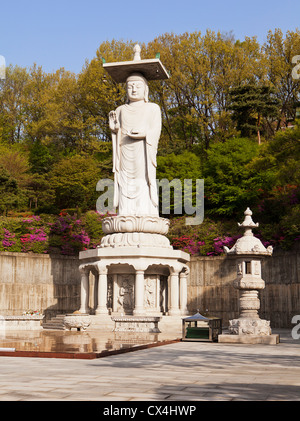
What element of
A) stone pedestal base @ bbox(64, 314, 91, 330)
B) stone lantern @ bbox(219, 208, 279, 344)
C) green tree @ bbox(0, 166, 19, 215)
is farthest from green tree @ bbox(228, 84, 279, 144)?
stone pedestal base @ bbox(64, 314, 91, 330)

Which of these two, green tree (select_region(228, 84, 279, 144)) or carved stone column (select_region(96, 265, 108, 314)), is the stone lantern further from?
green tree (select_region(228, 84, 279, 144))

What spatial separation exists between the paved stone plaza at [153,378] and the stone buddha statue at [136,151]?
13.8 metres

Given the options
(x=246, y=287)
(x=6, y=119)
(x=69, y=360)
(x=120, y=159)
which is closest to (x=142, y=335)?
(x=246, y=287)

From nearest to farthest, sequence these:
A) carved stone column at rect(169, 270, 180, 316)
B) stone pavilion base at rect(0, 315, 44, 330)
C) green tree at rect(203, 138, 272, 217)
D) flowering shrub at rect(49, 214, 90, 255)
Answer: stone pavilion base at rect(0, 315, 44, 330) → carved stone column at rect(169, 270, 180, 316) → flowering shrub at rect(49, 214, 90, 255) → green tree at rect(203, 138, 272, 217)

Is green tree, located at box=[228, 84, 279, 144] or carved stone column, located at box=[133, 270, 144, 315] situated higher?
green tree, located at box=[228, 84, 279, 144]

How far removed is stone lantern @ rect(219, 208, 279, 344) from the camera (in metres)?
16.3

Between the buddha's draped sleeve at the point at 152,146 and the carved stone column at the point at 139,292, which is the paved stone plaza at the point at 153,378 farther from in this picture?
the buddha's draped sleeve at the point at 152,146

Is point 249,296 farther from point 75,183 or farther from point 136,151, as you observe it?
point 75,183

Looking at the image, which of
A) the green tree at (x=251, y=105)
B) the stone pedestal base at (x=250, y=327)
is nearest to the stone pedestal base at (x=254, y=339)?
the stone pedestal base at (x=250, y=327)

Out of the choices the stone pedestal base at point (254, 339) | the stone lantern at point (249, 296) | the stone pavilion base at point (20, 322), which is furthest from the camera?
the stone pavilion base at point (20, 322)

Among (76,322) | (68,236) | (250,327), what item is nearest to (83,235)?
(68,236)

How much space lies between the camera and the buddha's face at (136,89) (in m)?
25.5

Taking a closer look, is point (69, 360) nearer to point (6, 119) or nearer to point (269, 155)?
point (269, 155)
